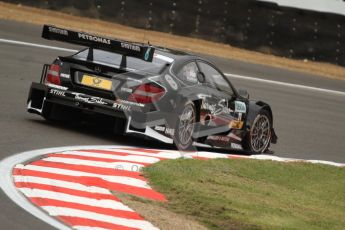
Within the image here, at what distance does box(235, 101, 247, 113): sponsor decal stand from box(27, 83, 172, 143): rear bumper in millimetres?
1439

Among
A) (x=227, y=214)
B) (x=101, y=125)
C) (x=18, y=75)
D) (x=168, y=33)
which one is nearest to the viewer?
(x=227, y=214)

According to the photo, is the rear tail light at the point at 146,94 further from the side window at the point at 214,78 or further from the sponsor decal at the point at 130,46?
the side window at the point at 214,78

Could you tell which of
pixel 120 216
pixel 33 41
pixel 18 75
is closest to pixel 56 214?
pixel 120 216

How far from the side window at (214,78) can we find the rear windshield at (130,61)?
67cm

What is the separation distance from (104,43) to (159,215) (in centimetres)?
422

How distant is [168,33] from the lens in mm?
26641

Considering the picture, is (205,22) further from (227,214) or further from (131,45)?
(227,214)

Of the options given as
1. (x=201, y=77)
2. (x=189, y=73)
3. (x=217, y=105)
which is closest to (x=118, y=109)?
(x=189, y=73)

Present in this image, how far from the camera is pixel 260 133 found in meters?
13.8

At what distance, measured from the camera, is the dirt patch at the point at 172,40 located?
25.6 m

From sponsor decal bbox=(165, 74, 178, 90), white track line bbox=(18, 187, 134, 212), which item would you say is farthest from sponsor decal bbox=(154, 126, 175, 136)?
white track line bbox=(18, 187, 134, 212)

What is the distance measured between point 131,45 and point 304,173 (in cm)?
266

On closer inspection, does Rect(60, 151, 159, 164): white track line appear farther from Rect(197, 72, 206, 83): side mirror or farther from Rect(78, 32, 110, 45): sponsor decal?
Rect(197, 72, 206, 83): side mirror

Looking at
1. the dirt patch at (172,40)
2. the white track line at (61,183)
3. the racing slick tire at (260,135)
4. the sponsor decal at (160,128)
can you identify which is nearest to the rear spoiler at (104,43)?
the sponsor decal at (160,128)
